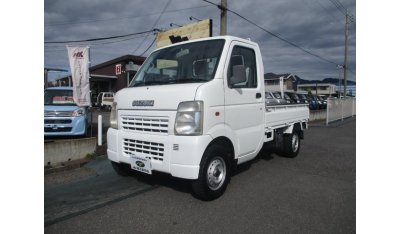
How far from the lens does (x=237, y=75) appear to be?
4.14 metres

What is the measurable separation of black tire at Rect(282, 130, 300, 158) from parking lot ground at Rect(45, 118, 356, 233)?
797 mm

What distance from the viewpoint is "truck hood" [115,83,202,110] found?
3.74m

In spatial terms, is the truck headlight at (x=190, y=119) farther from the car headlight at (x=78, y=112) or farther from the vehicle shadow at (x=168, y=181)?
the car headlight at (x=78, y=112)

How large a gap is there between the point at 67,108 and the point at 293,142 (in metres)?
6.28

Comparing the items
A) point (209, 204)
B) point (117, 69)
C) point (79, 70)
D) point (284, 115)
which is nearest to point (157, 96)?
point (209, 204)

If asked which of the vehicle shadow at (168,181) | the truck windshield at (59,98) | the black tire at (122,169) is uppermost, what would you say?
the truck windshield at (59,98)

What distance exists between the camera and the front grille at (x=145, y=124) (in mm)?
3873

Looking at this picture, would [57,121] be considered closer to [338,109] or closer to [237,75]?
[237,75]

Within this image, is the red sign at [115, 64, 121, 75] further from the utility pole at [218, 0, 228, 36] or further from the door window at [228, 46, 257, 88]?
the door window at [228, 46, 257, 88]

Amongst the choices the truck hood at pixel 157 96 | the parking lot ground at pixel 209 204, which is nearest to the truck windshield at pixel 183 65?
the truck hood at pixel 157 96

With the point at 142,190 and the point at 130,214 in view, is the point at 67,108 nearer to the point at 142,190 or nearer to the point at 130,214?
the point at 142,190

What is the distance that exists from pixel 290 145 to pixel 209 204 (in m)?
3.42

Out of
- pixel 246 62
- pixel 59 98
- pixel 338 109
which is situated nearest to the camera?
pixel 246 62

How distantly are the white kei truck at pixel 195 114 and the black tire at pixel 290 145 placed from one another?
1787mm
